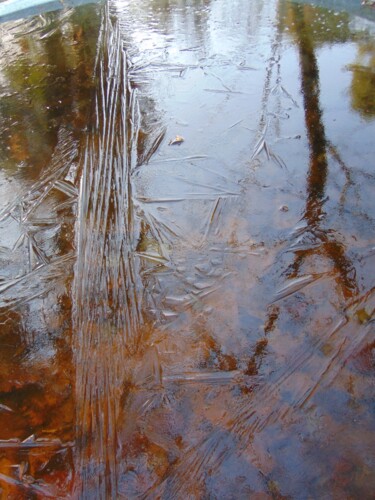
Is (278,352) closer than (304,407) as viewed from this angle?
No

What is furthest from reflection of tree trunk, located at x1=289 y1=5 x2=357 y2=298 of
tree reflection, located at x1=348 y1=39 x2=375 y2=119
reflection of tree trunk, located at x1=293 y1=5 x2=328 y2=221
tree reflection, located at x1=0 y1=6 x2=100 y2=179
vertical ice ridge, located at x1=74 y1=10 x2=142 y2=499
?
tree reflection, located at x1=0 y1=6 x2=100 y2=179

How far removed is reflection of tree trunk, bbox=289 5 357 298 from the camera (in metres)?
2.39

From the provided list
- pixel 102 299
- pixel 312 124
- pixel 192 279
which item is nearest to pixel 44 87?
pixel 312 124

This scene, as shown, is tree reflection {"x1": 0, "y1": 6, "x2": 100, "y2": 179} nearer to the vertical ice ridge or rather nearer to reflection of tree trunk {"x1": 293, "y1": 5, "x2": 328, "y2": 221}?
the vertical ice ridge

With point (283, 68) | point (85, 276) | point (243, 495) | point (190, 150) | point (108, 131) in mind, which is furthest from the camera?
point (283, 68)

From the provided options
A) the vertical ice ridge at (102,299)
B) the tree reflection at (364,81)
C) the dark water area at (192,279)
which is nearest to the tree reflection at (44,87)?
the dark water area at (192,279)

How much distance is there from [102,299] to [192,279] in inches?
21.4

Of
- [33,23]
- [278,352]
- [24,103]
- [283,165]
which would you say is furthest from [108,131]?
[33,23]

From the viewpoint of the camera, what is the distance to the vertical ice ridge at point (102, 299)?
1823 mm

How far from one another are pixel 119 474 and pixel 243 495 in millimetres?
530

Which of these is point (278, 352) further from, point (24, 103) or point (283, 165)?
point (24, 103)

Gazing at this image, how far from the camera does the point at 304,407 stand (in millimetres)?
1880

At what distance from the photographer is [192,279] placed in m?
2.44

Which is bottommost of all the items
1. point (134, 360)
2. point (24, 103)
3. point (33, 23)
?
point (134, 360)
